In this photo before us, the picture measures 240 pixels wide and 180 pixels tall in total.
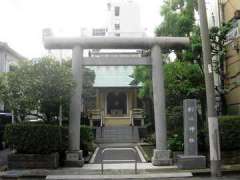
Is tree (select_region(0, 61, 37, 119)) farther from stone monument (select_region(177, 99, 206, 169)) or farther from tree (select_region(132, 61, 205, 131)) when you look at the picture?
tree (select_region(132, 61, 205, 131))

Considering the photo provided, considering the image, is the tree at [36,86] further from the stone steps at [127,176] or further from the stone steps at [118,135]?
the stone steps at [118,135]

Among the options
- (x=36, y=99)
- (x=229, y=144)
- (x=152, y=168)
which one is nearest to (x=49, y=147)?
(x=36, y=99)

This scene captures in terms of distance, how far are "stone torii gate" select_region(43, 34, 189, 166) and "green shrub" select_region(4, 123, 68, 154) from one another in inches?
47.5

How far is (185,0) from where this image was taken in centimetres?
1873

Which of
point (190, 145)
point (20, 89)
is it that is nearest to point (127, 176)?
point (190, 145)

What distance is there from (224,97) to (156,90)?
549 centimetres

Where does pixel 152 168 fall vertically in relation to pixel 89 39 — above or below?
below

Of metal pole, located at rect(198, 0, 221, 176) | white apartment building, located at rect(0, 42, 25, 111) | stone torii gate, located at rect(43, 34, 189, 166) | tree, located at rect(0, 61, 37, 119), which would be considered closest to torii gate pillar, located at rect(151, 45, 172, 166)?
stone torii gate, located at rect(43, 34, 189, 166)

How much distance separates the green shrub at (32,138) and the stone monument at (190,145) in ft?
15.4

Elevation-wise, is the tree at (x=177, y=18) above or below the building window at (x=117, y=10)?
below

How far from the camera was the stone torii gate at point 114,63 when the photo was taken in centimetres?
1495

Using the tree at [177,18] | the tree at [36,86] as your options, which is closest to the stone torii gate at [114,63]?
the tree at [36,86]

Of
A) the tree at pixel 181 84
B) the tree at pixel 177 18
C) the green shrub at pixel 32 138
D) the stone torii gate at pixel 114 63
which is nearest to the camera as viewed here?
the green shrub at pixel 32 138

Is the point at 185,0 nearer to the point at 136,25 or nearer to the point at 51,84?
the point at 51,84
